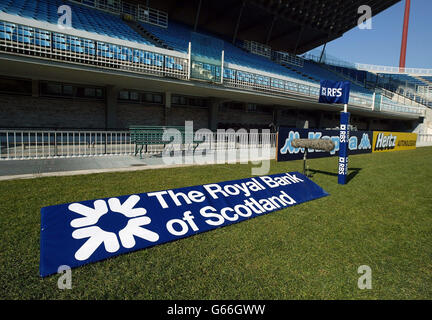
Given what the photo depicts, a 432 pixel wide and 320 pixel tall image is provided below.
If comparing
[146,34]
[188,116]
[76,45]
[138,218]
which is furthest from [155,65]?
[138,218]

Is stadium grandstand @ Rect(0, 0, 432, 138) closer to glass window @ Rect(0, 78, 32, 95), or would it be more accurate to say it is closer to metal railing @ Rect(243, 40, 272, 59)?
glass window @ Rect(0, 78, 32, 95)

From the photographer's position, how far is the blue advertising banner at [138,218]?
2.61m

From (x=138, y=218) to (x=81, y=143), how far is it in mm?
7312

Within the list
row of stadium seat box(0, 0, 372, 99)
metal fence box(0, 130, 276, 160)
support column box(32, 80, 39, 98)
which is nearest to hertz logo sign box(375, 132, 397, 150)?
row of stadium seat box(0, 0, 372, 99)

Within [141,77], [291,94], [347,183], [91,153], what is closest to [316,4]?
[291,94]

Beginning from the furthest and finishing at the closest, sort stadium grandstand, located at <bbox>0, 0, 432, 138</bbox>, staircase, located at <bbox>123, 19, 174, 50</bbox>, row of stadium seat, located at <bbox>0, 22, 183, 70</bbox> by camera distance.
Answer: staircase, located at <bbox>123, 19, 174, 50</bbox> → stadium grandstand, located at <bbox>0, 0, 432, 138</bbox> → row of stadium seat, located at <bbox>0, 22, 183, 70</bbox>

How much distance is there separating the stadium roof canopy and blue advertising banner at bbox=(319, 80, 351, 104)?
803 inches

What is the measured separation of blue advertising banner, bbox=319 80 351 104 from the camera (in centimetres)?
601

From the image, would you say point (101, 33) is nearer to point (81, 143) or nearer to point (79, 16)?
point (79, 16)

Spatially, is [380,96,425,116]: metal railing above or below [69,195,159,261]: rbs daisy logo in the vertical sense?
above

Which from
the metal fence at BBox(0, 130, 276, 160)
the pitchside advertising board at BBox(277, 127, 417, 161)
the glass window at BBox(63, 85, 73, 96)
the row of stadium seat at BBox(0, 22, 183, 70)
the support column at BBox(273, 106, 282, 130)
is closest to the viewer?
the metal fence at BBox(0, 130, 276, 160)
